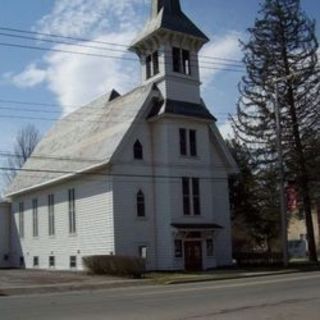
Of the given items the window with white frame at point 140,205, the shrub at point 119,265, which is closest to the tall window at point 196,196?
the window with white frame at point 140,205

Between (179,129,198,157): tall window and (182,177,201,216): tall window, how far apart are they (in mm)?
1744

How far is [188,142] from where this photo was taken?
44.4m

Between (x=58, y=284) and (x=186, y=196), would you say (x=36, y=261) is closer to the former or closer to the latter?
(x=186, y=196)

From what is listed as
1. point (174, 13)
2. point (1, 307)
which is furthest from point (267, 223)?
point (1, 307)

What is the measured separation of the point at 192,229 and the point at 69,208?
9.60 m

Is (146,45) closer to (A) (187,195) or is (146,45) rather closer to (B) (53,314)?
(A) (187,195)

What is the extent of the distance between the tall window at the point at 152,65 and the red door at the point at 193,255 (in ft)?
39.0

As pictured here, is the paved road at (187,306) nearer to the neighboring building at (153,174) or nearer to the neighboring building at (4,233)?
the neighboring building at (153,174)

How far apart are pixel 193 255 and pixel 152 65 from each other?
1333cm

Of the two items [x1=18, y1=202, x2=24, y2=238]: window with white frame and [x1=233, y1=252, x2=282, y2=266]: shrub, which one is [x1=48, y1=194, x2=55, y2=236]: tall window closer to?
[x1=18, y1=202, x2=24, y2=238]: window with white frame

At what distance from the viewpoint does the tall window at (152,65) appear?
46156 millimetres

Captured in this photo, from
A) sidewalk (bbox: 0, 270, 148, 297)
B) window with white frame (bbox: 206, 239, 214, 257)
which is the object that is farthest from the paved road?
window with white frame (bbox: 206, 239, 214, 257)

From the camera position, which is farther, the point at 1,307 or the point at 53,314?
the point at 1,307

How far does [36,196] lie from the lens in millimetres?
53750
